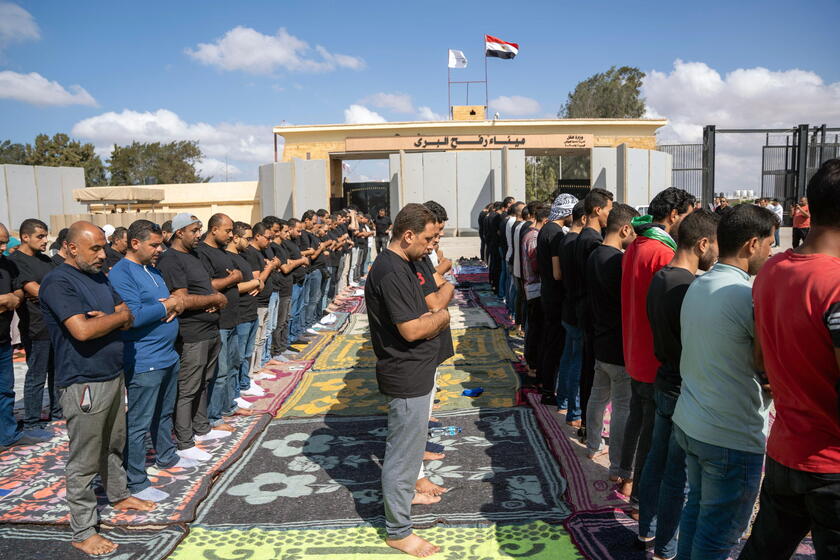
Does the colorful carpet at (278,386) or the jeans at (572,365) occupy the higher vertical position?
the jeans at (572,365)

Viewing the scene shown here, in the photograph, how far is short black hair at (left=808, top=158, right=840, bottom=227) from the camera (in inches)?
72.1

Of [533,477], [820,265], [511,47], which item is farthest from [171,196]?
[820,265]

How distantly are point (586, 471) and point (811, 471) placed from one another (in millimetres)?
2504

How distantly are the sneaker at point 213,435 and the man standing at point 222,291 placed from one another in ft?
0.29

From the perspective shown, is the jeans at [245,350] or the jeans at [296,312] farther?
the jeans at [296,312]

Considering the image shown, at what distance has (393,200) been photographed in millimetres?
22500

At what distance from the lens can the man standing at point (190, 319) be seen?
15.7ft

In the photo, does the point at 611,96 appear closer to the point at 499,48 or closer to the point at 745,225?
the point at 499,48

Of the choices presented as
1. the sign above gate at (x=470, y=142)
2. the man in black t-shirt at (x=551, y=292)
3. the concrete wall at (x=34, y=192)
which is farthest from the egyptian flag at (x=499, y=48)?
the man in black t-shirt at (x=551, y=292)

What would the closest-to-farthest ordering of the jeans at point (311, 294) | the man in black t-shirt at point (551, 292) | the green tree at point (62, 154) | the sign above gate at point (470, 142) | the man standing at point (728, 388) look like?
the man standing at point (728, 388), the man in black t-shirt at point (551, 292), the jeans at point (311, 294), the sign above gate at point (470, 142), the green tree at point (62, 154)

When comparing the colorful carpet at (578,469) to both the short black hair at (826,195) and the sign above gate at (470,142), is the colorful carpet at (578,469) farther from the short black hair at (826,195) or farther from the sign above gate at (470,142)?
the sign above gate at (470,142)

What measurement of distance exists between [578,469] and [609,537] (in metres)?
0.85

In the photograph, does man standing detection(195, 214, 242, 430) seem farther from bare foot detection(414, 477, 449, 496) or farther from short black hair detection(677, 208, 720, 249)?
short black hair detection(677, 208, 720, 249)

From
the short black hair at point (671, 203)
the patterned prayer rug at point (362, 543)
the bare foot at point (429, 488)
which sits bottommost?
the patterned prayer rug at point (362, 543)
